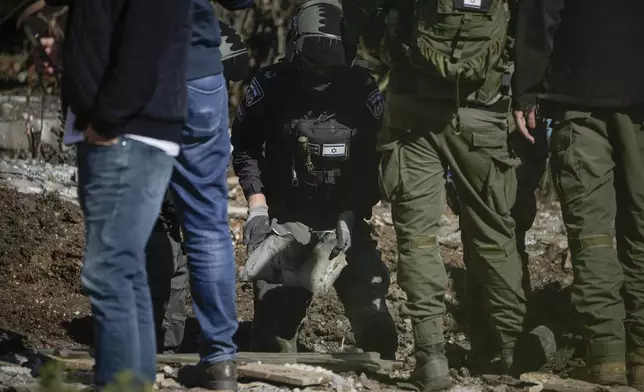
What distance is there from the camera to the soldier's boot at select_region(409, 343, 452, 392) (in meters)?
5.29

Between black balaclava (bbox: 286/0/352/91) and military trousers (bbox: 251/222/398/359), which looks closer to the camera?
black balaclava (bbox: 286/0/352/91)

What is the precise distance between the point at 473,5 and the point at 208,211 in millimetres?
1593

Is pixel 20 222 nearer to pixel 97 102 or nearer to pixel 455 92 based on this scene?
pixel 455 92

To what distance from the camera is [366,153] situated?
20.8ft

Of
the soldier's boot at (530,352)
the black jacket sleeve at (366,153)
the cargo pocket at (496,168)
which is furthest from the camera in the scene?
the black jacket sleeve at (366,153)

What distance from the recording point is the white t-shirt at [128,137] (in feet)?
13.3

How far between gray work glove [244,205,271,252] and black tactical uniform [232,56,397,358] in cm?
14

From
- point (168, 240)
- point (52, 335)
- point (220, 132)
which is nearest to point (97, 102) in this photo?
point (220, 132)

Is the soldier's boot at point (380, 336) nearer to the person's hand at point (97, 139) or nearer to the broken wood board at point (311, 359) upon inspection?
the broken wood board at point (311, 359)

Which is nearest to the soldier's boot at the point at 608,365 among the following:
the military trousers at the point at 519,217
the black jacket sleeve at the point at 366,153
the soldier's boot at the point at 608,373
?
the soldier's boot at the point at 608,373

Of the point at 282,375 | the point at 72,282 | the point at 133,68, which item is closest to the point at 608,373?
the point at 282,375

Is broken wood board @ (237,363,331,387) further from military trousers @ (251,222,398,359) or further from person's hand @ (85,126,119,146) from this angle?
person's hand @ (85,126,119,146)

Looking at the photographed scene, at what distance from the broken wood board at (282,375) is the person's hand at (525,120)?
5.05 feet

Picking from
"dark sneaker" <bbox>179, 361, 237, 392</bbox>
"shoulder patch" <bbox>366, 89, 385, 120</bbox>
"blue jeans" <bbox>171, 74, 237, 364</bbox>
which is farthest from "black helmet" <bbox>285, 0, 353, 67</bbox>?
"dark sneaker" <bbox>179, 361, 237, 392</bbox>
